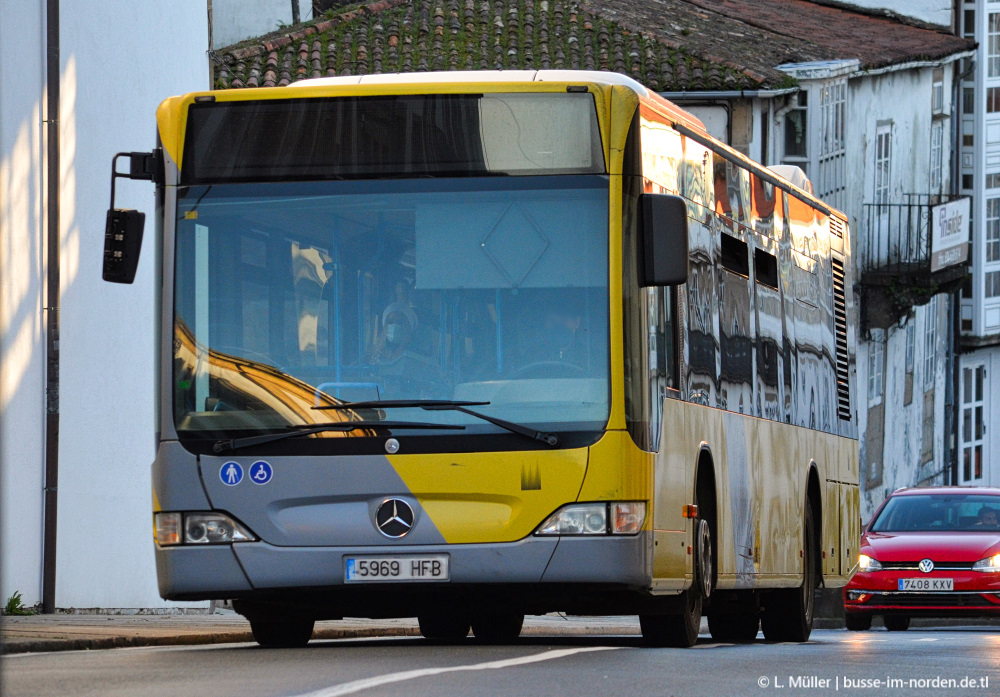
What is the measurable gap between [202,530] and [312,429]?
0.79 metres

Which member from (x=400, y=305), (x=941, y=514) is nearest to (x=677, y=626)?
(x=400, y=305)

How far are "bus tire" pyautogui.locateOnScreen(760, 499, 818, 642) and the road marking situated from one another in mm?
5477

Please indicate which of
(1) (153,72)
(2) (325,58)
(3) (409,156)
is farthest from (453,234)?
(2) (325,58)

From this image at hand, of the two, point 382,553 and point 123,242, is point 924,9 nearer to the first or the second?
point 123,242

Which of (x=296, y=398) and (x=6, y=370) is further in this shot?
(x=6, y=370)

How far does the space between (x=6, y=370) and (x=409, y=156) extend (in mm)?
7200

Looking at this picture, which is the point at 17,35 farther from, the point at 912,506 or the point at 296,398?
the point at 912,506

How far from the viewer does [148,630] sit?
49.5ft

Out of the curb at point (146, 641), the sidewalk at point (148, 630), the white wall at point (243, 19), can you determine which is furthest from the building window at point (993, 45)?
the curb at point (146, 641)

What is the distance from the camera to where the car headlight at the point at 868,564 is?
21.8 metres

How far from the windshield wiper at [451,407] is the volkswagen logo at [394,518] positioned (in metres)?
0.49

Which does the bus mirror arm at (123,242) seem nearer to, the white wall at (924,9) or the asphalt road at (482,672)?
the asphalt road at (482,672)

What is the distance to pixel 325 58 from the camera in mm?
35469

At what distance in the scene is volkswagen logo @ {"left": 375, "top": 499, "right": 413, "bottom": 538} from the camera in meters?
10.9
